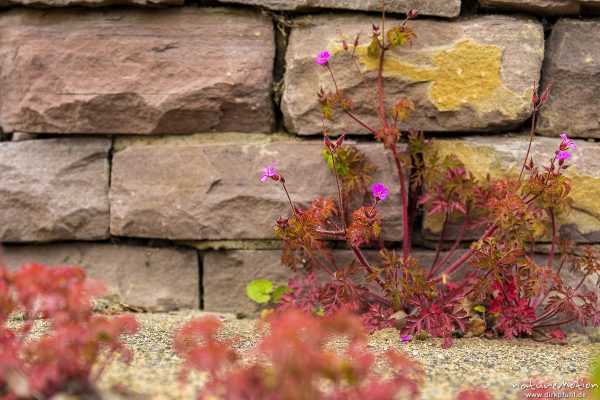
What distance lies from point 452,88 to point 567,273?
90cm

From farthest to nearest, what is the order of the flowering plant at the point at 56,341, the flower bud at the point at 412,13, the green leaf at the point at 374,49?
the green leaf at the point at 374,49
the flower bud at the point at 412,13
the flowering plant at the point at 56,341

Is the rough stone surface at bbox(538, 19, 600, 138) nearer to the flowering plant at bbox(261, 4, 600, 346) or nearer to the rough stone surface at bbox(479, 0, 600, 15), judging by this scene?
the rough stone surface at bbox(479, 0, 600, 15)

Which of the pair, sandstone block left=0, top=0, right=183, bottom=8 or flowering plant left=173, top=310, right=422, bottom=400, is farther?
sandstone block left=0, top=0, right=183, bottom=8

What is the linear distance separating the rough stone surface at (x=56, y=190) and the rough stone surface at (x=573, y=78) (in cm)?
187

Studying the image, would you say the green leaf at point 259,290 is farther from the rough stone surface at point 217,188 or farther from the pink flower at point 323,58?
the pink flower at point 323,58

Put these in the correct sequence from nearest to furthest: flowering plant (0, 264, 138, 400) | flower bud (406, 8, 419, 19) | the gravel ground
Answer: flowering plant (0, 264, 138, 400) → the gravel ground → flower bud (406, 8, 419, 19)

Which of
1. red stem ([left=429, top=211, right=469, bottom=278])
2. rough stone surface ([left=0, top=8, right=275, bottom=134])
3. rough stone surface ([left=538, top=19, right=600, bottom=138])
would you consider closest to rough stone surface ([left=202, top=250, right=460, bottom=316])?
red stem ([left=429, top=211, right=469, bottom=278])

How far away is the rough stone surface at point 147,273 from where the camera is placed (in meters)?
2.77

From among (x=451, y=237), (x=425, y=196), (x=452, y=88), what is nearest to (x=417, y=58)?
(x=452, y=88)

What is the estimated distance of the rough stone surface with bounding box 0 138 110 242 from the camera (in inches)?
107

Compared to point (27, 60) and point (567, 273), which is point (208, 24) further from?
point (567, 273)

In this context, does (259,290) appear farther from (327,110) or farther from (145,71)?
(145,71)

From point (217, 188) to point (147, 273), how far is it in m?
0.51

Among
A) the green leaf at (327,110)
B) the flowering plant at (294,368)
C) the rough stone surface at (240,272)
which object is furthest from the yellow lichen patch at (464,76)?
the flowering plant at (294,368)
